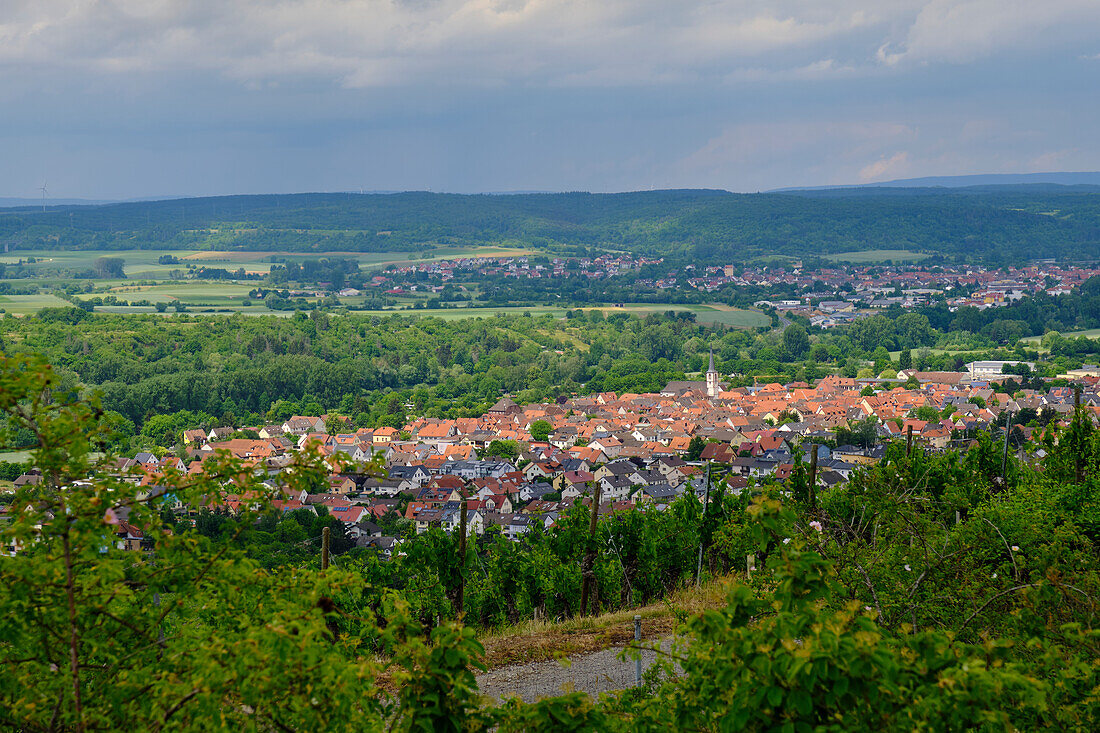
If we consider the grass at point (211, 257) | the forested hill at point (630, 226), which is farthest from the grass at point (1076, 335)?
the grass at point (211, 257)

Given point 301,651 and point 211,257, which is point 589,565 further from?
point 211,257

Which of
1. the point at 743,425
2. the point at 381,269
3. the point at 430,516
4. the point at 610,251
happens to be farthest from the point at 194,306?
the point at 610,251

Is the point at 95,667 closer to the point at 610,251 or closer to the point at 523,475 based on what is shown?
the point at 523,475

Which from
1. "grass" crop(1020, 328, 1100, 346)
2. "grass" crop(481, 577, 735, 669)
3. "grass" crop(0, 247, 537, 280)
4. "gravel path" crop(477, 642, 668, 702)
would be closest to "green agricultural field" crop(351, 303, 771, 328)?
"grass" crop(1020, 328, 1100, 346)

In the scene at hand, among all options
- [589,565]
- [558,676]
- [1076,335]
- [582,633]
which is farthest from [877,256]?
[558,676]

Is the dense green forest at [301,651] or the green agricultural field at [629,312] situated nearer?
the dense green forest at [301,651]

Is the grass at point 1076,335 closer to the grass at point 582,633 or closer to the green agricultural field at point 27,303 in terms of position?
the grass at point 582,633

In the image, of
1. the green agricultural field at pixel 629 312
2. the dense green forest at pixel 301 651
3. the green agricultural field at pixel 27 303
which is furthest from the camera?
the green agricultural field at pixel 629 312
